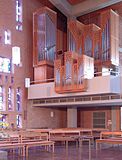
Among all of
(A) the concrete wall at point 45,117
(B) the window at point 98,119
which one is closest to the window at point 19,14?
(A) the concrete wall at point 45,117

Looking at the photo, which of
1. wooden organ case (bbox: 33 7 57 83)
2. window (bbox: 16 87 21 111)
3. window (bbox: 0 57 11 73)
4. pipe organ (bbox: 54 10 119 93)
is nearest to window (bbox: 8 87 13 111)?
window (bbox: 16 87 21 111)

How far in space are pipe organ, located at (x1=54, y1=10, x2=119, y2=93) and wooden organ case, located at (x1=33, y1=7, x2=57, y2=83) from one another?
0.99 m

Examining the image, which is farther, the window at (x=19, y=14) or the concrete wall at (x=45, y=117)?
the window at (x=19, y=14)

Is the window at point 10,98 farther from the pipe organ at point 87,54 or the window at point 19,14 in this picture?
the window at point 19,14

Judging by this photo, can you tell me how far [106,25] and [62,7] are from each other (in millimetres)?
2977

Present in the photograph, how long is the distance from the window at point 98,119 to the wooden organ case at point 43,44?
3.35 meters

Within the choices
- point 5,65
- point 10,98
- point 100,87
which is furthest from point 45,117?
point 100,87

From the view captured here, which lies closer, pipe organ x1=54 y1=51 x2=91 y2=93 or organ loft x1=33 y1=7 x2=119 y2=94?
pipe organ x1=54 y1=51 x2=91 y2=93

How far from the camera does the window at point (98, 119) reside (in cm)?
1582

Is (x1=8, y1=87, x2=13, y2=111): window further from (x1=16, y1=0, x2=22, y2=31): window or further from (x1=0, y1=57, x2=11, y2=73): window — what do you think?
(x1=16, y1=0, x2=22, y2=31): window

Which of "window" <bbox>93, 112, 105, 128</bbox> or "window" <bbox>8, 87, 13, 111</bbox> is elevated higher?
"window" <bbox>8, 87, 13, 111</bbox>

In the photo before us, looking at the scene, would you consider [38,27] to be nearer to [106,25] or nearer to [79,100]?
[106,25]

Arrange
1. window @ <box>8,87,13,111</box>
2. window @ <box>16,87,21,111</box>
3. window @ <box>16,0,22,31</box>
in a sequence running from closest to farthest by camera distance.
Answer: window @ <box>8,87,13,111</box>
window @ <box>16,87,21,111</box>
window @ <box>16,0,22,31</box>

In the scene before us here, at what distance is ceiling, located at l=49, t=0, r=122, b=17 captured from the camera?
1510cm
